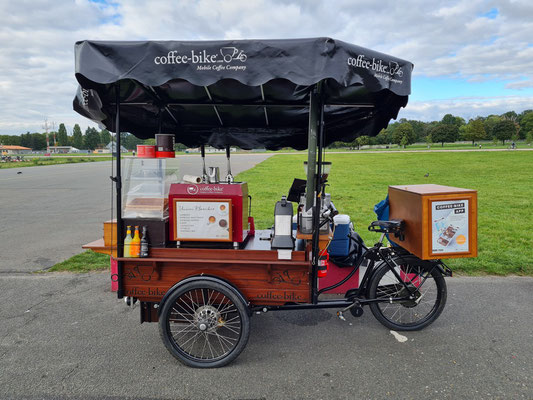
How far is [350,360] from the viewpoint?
3.17 metres

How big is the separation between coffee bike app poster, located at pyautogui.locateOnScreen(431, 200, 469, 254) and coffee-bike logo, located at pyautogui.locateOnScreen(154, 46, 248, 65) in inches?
85.4

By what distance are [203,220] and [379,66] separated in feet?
6.26

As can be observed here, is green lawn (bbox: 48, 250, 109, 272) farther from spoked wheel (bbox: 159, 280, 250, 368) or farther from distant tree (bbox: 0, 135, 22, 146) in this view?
distant tree (bbox: 0, 135, 22, 146)

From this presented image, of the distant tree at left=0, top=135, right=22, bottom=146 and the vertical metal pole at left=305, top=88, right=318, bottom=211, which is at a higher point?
the distant tree at left=0, top=135, right=22, bottom=146

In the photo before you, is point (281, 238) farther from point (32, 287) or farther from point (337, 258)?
point (32, 287)

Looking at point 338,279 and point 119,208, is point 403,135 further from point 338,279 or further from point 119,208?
point 119,208

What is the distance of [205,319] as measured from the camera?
315 cm

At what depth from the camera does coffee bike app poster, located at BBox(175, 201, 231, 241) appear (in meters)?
3.06

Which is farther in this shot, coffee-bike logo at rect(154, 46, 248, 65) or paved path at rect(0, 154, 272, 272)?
paved path at rect(0, 154, 272, 272)

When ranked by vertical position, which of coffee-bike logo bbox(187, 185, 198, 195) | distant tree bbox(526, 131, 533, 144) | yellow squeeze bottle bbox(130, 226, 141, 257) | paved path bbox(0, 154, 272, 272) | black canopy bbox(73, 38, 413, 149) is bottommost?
paved path bbox(0, 154, 272, 272)

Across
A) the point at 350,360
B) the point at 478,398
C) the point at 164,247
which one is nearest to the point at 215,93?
the point at 164,247

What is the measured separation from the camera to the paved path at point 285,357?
109 inches

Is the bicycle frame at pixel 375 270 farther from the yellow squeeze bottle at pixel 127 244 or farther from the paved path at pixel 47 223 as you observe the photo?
the paved path at pixel 47 223

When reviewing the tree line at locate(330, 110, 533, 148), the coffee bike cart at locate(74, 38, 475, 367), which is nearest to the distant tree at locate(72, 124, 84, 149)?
the tree line at locate(330, 110, 533, 148)
